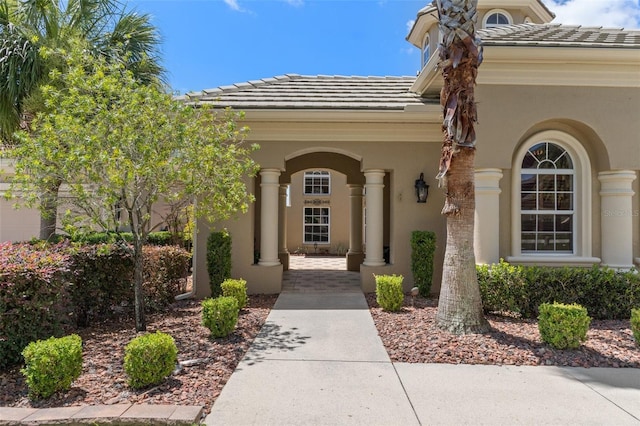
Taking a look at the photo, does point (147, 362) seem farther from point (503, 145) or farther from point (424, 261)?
point (503, 145)

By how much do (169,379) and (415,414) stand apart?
2806 mm

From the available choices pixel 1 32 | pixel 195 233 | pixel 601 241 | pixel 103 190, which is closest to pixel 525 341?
pixel 601 241

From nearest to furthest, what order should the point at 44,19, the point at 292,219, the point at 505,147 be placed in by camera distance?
the point at 505,147 → the point at 44,19 → the point at 292,219

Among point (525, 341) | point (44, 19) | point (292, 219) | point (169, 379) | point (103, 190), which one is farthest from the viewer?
point (292, 219)

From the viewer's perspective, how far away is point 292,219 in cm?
2022

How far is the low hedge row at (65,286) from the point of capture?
451 cm

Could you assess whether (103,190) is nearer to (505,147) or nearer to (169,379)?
(169,379)

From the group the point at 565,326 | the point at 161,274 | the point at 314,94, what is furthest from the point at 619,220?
the point at 161,274

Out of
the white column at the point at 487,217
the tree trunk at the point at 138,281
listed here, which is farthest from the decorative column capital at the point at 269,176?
the white column at the point at 487,217

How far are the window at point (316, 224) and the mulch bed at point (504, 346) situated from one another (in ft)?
45.0

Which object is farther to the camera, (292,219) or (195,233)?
(292,219)

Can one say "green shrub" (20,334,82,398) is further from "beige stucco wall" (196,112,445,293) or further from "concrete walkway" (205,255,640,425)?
"beige stucco wall" (196,112,445,293)

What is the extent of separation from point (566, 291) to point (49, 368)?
8.03m

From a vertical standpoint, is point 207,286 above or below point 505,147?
below
